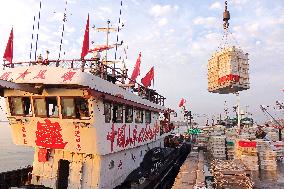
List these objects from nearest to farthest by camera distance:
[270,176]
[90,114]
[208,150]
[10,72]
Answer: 1. [90,114]
2. [10,72]
3. [270,176]
4. [208,150]

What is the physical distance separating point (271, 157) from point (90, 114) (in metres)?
12.8

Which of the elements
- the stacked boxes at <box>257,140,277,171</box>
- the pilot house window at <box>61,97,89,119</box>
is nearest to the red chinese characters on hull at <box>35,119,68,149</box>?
the pilot house window at <box>61,97,89,119</box>

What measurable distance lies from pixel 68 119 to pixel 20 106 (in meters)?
2.78

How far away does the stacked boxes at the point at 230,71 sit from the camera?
24902 mm

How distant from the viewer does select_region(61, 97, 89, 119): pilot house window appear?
11.1 metres

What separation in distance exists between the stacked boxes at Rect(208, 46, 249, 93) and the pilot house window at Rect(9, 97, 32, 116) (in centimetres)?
1800

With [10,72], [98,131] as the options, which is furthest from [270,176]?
[10,72]

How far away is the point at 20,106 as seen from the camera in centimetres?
1254

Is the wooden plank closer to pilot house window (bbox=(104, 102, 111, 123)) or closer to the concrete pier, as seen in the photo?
pilot house window (bbox=(104, 102, 111, 123))

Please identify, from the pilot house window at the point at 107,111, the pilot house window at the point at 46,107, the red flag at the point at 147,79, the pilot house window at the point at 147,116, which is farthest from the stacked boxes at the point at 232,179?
the red flag at the point at 147,79

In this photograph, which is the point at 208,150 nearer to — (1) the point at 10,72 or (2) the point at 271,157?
(2) the point at 271,157

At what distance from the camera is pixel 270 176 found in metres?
16.0

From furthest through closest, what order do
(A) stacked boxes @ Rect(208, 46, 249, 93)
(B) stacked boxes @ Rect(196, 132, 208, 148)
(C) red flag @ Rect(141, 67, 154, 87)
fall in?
(B) stacked boxes @ Rect(196, 132, 208, 148) → (A) stacked boxes @ Rect(208, 46, 249, 93) → (C) red flag @ Rect(141, 67, 154, 87)

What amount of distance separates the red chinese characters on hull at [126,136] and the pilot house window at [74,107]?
1612mm
